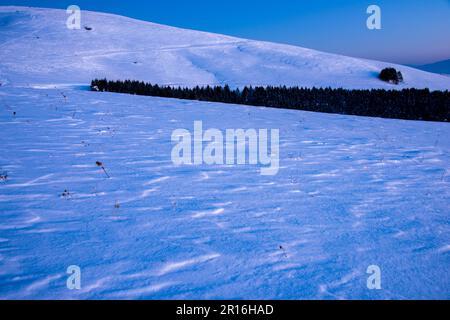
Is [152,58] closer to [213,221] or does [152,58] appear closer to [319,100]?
[319,100]

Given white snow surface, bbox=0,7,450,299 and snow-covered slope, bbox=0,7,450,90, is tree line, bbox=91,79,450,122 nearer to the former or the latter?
snow-covered slope, bbox=0,7,450,90

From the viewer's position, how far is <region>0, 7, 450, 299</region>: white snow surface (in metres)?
2.61

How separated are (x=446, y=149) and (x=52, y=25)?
34.6 meters

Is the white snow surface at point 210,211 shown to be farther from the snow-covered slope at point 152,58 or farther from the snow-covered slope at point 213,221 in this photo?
the snow-covered slope at point 152,58

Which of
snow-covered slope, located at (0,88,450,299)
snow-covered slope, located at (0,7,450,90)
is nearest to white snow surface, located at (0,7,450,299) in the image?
snow-covered slope, located at (0,88,450,299)

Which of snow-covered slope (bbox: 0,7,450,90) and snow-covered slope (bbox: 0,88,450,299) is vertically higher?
snow-covered slope (bbox: 0,7,450,90)

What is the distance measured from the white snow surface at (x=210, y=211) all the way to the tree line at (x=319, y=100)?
587 cm

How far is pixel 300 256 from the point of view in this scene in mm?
2961

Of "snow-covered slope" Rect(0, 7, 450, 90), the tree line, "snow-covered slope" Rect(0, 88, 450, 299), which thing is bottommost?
"snow-covered slope" Rect(0, 88, 450, 299)

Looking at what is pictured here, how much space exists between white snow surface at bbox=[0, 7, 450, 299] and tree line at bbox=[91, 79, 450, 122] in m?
5.87

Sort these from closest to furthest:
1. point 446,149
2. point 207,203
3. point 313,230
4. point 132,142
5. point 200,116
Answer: point 313,230 < point 207,203 < point 132,142 < point 446,149 < point 200,116

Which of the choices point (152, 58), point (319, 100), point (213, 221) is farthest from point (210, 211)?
point (152, 58)
